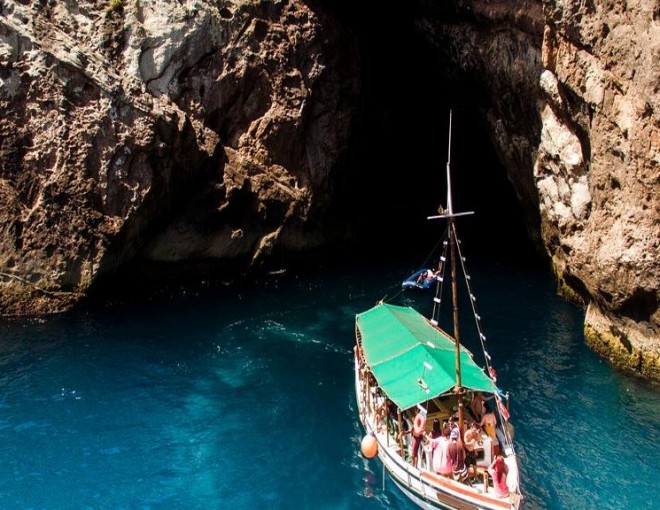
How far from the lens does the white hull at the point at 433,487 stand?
15.4 m

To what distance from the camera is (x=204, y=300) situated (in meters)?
34.5

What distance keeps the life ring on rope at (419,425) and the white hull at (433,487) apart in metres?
0.91

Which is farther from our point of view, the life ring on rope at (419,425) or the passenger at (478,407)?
the passenger at (478,407)

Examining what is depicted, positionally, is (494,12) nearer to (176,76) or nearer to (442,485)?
(176,76)

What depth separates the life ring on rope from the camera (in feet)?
57.3

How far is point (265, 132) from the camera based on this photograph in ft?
123

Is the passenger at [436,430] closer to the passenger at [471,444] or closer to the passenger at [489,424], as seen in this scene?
the passenger at [471,444]

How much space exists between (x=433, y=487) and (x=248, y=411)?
859 centimetres

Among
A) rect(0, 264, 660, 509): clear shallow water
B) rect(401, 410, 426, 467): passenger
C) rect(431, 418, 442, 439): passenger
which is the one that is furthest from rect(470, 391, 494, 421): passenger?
rect(401, 410, 426, 467): passenger

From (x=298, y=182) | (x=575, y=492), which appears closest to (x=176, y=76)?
(x=298, y=182)

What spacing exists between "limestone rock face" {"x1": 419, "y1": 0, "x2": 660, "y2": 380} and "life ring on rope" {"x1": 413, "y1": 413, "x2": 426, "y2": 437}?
11801 millimetres

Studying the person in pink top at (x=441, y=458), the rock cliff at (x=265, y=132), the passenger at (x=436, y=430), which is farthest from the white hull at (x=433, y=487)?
the rock cliff at (x=265, y=132)

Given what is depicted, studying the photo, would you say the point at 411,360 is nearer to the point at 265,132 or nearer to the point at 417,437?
the point at 417,437

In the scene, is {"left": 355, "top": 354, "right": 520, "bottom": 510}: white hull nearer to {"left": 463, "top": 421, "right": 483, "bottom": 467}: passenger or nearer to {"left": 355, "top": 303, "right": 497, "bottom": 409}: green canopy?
{"left": 463, "top": 421, "right": 483, "bottom": 467}: passenger
